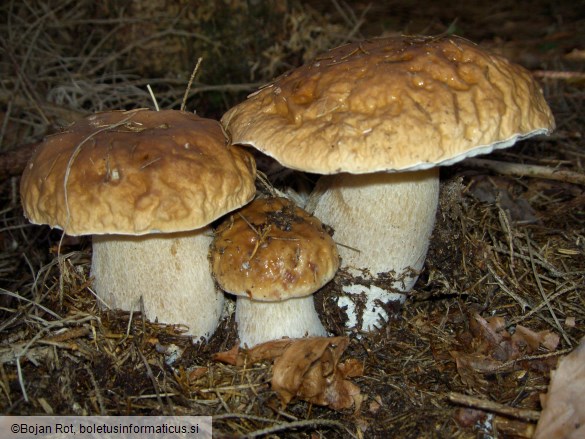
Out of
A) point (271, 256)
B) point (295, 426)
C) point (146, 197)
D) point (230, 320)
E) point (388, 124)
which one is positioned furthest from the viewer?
point (230, 320)

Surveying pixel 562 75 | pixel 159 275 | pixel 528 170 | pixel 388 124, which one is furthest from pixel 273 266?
pixel 562 75

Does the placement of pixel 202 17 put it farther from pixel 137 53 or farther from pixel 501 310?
pixel 501 310

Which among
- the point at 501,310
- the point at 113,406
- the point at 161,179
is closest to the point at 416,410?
the point at 501,310

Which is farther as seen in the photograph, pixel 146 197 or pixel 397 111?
pixel 146 197

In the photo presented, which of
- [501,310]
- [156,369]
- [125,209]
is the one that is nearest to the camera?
[125,209]

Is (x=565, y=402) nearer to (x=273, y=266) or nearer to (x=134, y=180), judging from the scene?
(x=273, y=266)

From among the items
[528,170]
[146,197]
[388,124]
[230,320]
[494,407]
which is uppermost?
[388,124]
